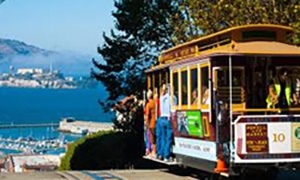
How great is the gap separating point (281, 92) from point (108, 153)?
17.4 m

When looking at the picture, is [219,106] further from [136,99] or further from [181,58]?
[136,99]

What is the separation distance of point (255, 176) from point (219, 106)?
2.74 m

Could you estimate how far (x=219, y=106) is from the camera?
16.4 metres

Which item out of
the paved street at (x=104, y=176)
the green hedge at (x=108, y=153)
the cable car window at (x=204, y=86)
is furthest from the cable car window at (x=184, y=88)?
the green hedge at (x=108, y=153)

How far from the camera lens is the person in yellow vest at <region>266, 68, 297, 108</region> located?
16.8 meters

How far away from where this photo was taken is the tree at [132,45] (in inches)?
1479

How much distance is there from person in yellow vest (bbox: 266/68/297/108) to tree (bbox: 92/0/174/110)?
19.5m

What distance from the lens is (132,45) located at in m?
39.2

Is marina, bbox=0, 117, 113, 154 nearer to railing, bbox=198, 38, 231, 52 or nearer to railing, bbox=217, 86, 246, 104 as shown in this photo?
railing, bbox=198, 38, 231, 52

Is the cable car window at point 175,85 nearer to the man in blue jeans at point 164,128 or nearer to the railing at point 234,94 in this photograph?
the man in blue jeans at point 164,128

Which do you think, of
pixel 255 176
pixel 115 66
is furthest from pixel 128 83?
pixel 255 176

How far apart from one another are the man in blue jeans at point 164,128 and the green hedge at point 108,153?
467 inches

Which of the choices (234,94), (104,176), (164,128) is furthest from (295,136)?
(104,176)

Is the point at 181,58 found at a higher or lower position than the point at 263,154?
higher
